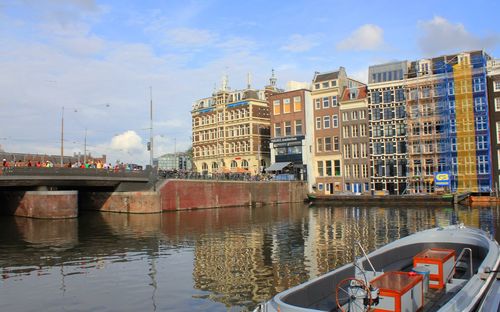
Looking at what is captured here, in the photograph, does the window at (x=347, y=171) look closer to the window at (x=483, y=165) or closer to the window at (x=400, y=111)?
Answer: the window at (x=400, y=111)

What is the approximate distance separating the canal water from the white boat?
3775mm

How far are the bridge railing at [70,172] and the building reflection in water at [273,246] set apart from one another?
1230 centimetres

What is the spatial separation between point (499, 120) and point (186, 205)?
155ft

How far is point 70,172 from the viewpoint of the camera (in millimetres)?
53562

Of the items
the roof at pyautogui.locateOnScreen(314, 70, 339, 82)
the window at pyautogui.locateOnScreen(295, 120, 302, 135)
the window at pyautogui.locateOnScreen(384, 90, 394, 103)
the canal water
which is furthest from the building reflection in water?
the roof at pyautogui.locateOnScreen(314, 70, 339, 82)

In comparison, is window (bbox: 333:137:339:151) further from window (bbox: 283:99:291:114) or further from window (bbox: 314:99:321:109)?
window (bbox: 283:99:291:114)

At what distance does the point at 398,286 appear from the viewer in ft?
39.0

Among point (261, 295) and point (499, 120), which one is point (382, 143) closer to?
point (499, 120)

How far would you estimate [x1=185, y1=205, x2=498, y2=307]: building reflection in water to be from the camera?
761 inches

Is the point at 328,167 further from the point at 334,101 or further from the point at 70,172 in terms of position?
the point at 70,172

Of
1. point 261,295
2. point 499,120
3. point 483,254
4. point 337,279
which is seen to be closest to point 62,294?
point 261,295

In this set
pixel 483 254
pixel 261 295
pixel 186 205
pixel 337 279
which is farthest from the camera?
pixel 186 205

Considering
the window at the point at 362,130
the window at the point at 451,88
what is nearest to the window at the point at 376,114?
the window at the point at 362,130

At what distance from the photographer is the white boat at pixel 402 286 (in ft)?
36.4
